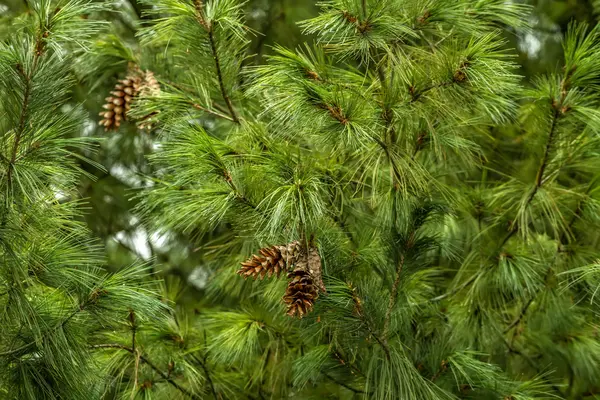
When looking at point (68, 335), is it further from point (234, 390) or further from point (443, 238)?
point (443, 238)

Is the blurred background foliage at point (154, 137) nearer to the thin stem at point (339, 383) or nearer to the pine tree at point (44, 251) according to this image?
the thin stem at point (339, 383)

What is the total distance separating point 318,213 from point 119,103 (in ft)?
2.69

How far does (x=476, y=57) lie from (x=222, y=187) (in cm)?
54

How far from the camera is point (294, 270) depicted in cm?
181

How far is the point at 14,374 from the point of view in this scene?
6.03 ft

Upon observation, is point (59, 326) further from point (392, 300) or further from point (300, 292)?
point (392, 300)

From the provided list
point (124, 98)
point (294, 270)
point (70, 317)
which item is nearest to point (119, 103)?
point (124, 98)

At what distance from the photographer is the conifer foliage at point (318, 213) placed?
183 centimetres

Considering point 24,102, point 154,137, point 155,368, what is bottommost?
point 154,137

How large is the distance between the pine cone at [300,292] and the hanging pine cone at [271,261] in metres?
0.02

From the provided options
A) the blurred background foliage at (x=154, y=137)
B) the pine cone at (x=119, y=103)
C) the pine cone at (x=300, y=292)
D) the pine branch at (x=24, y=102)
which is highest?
the pine branch at (x=24, y=102)

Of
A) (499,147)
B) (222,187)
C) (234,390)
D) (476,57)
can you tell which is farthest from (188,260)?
(476,57)

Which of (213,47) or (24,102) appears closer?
(24,102)

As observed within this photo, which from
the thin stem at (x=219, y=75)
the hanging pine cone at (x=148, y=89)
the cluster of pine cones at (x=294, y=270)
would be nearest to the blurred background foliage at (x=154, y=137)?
the hanging pine cone at (x=148, y=89)
